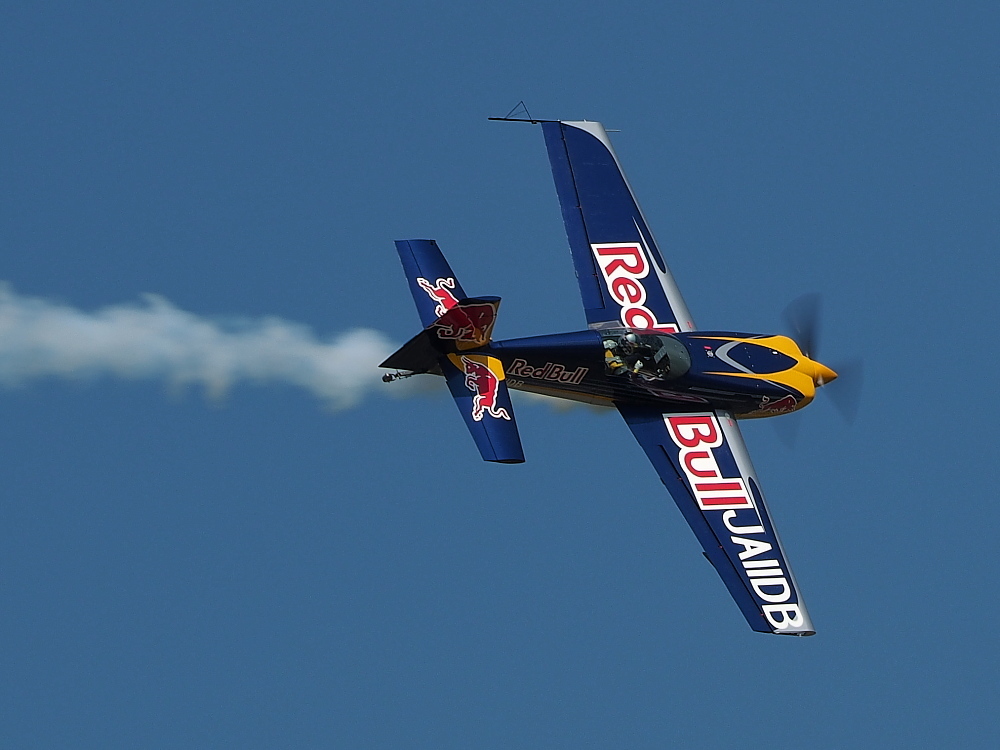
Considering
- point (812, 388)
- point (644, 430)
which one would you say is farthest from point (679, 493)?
point (812, 388)

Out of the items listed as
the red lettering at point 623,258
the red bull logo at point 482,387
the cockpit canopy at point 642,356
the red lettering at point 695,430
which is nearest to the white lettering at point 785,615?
the red lettering at point 695,430

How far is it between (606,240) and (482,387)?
19.9 feet

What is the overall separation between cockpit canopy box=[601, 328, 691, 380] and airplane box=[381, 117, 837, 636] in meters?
0.03

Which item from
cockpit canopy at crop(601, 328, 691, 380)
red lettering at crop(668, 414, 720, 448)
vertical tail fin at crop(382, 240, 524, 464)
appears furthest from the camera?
red lettering at crop(668, 414, 720, 448)

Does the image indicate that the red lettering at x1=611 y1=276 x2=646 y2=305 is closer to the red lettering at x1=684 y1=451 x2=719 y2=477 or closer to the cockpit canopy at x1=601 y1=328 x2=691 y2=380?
the cockpit canopy at x1=601 y1=328 x2=691 y2=380

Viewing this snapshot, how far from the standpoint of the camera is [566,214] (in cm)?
4194

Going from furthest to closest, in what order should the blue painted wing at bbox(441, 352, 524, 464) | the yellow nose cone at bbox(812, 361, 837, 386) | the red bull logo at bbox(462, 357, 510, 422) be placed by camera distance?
the yellow nose cone at bbox(812, 361, 837, 386)
the red bull logo at bbox(462, 357, 510, 422)
the blue painted wing at bbox(441, 352, 524, 464)

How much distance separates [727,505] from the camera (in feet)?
127

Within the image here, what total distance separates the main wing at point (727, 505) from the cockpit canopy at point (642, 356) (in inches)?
34.1

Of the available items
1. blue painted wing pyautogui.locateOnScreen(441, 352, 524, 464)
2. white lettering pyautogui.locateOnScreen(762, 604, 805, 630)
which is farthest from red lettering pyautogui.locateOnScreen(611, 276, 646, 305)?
white lettering pyautogui.locateOnScreen(762, 604, 805, 630)

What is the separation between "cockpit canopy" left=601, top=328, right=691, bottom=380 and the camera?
39031 millimetres

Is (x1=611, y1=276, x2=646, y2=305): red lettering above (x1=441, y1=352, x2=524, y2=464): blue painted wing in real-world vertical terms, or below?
above

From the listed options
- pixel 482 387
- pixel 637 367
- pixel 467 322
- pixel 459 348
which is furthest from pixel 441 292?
pixel 637 367

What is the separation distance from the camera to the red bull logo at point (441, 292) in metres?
37.6
